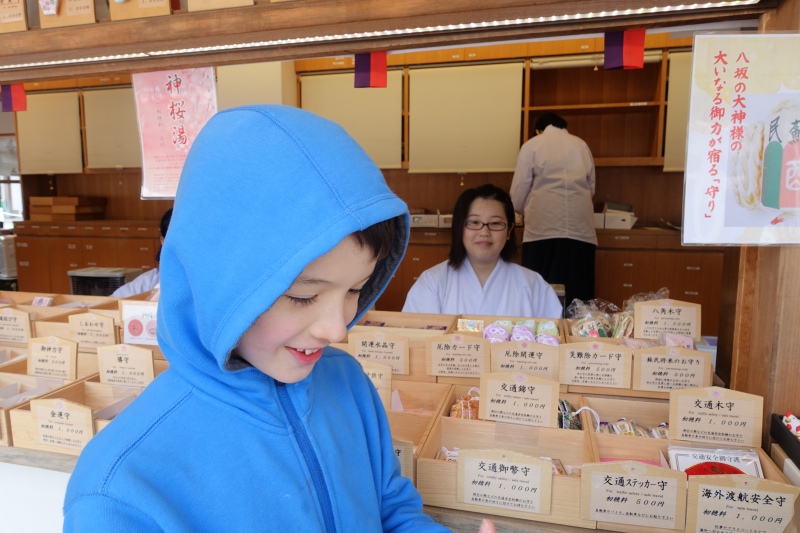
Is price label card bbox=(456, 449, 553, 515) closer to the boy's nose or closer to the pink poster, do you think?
the boy's nose

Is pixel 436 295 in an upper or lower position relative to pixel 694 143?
lower

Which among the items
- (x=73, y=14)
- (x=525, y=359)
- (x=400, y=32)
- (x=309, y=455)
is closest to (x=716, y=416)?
(x=525, y=359)

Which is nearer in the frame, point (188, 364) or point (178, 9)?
point (188, 364)

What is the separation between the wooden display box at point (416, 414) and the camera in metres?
1.04

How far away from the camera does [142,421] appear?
634 millimetres

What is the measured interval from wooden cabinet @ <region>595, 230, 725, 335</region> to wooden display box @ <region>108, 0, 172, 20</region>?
3.75m

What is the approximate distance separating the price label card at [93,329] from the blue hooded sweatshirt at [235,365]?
3.59 ft

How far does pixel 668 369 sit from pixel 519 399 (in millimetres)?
396

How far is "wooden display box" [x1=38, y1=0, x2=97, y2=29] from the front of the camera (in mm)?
1430

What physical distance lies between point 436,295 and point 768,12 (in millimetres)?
1528

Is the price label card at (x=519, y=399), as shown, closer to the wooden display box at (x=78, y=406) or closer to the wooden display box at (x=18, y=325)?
the wooden display box at (x=78, y=406)

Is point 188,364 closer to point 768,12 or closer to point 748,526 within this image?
point 748,526

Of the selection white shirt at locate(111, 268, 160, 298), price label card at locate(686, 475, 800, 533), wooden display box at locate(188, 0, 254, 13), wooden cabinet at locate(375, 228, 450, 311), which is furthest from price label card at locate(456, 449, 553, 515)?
wooden cabinet at locate(375, 228, 450, 311)

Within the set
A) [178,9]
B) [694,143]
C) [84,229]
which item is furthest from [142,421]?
[84,229]
